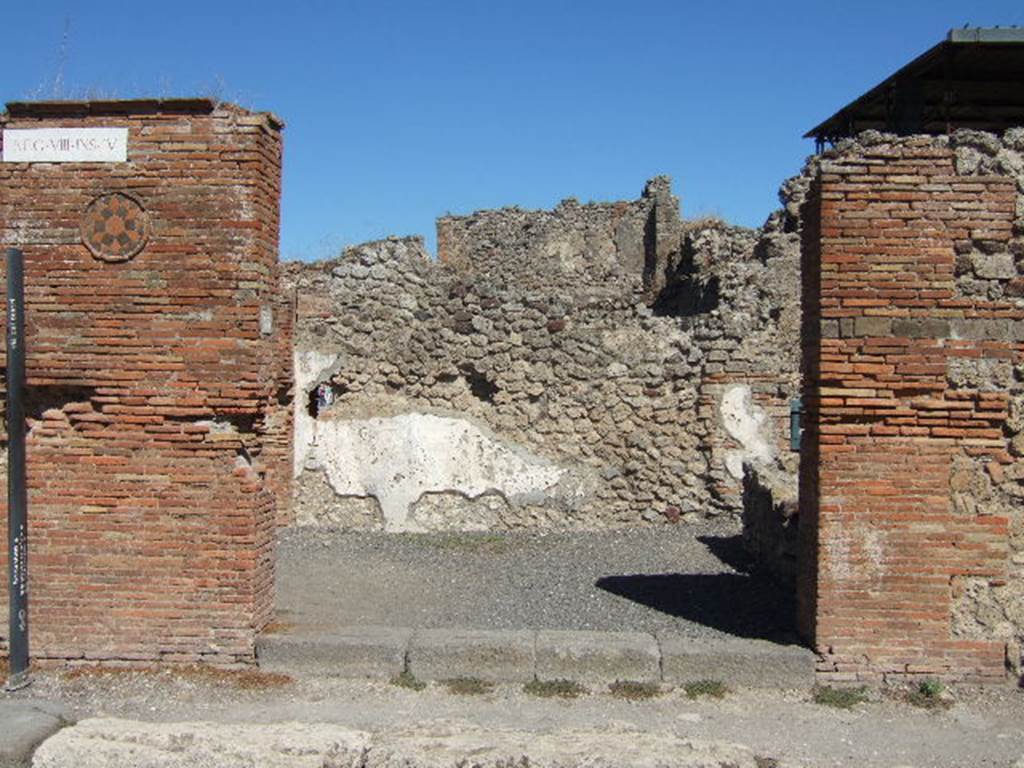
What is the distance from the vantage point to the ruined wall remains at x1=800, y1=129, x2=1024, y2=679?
5.93m

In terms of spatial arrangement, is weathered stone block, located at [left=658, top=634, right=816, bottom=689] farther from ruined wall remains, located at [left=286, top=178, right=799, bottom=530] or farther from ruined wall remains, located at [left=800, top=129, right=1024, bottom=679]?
ruined wall remains, located at [left=286, top=178, right=799, bottom=530]

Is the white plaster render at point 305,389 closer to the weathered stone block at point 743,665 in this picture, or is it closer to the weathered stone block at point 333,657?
the weathered stone block at point 333,657

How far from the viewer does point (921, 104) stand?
39.9 ft

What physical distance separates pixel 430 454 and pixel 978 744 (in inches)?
301

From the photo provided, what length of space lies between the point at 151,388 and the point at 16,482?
96cm

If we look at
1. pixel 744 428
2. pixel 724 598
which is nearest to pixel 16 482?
pixel 724 598

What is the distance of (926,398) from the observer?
19.5ft

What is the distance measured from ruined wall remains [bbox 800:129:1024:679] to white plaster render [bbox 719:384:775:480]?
580 cm

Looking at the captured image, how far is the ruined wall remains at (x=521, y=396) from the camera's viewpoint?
1193cm

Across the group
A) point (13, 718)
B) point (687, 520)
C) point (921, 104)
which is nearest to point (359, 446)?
point (687, 520)

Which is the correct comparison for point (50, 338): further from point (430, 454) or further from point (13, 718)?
point (430, 454)

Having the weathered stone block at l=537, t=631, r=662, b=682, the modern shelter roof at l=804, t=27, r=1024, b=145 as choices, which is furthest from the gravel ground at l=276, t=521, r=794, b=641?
the modern shelter roof at l=804, t=27, r=1024, b=145

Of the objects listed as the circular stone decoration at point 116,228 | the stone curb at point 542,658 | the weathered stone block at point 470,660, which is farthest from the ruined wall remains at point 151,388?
the weathered stone block at point 470,660

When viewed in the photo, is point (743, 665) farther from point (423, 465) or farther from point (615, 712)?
point (423, 465)
